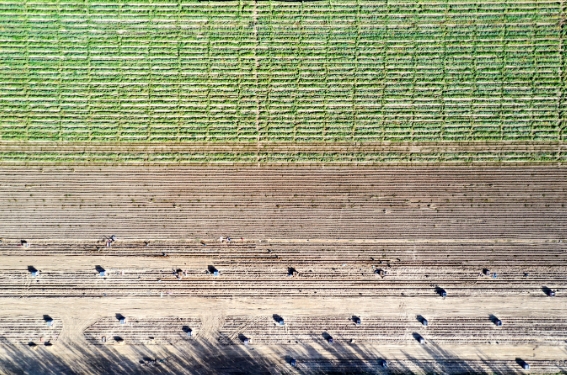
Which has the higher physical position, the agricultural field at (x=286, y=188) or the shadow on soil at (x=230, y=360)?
the agricultural field at (x=286, y=188)

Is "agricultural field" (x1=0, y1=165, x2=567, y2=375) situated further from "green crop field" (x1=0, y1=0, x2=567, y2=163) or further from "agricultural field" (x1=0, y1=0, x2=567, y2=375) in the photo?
"green crop field" (x1=0, y1=0, x2=567, y2=163)

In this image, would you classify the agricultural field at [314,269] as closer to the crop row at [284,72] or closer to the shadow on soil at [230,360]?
the shadow on soil at [230,360]

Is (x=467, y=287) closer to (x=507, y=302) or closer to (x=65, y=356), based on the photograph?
(x=507, y=302)

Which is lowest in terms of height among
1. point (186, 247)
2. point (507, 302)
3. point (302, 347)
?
point (302, 347)

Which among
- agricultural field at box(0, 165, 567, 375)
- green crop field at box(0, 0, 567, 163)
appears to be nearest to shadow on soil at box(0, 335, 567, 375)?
agricultural field at box(0, 165, 567, 375)

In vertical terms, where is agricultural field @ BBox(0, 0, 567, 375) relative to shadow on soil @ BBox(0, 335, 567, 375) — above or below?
above

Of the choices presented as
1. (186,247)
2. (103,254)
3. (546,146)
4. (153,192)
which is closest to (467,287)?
(546,146)

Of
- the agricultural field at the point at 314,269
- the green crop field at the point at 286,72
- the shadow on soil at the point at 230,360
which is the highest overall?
the green crop field at the point at 286,72

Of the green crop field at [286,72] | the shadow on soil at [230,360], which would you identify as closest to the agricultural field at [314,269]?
the shadow on soil at [230,360]
